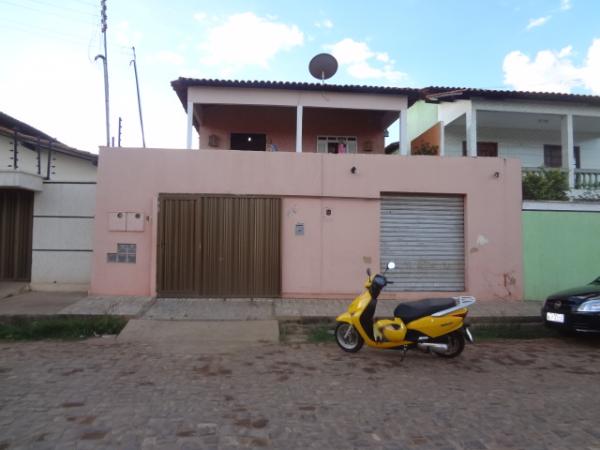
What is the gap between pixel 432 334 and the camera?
5688 mm

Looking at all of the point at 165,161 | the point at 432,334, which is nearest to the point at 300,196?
the point at 165,161

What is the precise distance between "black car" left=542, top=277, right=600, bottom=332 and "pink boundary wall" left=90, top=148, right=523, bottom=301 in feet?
8.90

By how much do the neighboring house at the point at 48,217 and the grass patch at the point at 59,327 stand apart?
2.57m

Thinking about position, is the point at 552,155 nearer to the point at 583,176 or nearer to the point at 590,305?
the point at 583,176

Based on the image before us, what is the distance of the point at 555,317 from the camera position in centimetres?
700

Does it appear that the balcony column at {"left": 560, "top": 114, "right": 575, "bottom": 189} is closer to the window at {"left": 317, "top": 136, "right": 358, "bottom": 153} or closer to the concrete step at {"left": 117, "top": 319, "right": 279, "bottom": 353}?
the window at {"left": 317, "top": 136, "right": 358, "bottom": 153}

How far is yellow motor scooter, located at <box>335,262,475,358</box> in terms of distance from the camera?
5.68m

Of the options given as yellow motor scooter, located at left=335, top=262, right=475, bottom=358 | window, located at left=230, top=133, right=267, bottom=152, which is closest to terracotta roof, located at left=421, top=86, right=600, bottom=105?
window, located at left=230, top=133, right=267, bottom=152

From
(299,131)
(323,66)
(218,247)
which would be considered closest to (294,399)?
(218,247)

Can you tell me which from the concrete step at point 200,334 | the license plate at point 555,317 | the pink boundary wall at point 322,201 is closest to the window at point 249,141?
the pink boundary wall at point 322,201

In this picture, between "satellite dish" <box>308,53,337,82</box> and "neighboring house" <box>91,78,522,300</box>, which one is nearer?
"neighboring house" <box>91,78,522,300</box>

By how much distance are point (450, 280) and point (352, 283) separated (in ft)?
7.48

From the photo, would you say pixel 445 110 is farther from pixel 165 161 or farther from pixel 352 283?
pixel 165 161

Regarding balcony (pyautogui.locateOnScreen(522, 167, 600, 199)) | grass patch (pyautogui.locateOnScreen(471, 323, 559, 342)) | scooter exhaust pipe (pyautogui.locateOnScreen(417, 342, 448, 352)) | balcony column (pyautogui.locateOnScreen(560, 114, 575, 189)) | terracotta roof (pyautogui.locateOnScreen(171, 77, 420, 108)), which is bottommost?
grass patch (pyautogui.locateOnScreen(471, 323, 559, 342))
